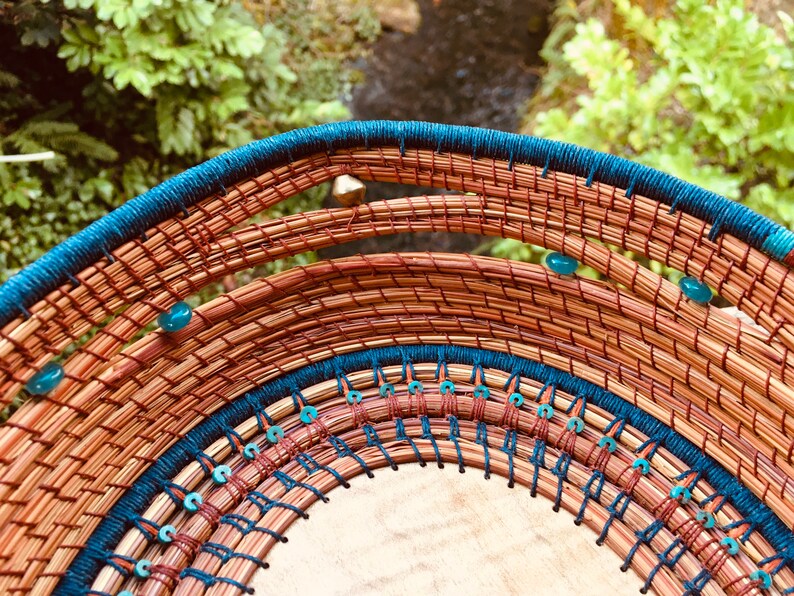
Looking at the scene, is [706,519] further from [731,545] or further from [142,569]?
[142,569]

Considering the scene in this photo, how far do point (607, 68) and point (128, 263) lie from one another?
5.36 feet

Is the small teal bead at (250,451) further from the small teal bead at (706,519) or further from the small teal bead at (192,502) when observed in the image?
the small teal bead at (706,519)

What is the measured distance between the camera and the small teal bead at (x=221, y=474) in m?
1.03

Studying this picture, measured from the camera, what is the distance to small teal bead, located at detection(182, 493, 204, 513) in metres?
1.00

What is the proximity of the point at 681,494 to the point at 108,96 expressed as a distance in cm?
193

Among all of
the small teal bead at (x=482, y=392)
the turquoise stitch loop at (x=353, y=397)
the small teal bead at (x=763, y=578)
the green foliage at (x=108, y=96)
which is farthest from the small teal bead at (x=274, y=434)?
the green foliage at (x=108, y=96)

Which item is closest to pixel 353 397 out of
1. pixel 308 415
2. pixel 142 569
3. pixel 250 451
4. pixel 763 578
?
pixel 308 415

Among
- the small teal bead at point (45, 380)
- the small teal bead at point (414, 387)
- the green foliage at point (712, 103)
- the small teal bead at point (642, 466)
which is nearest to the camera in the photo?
the small teal bead at point (45, 380)

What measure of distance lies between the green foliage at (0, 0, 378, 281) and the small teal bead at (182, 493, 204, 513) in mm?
1247

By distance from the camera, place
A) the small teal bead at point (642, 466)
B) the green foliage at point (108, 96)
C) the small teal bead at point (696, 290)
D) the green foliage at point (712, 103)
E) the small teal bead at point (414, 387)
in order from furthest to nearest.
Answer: the green foliage at point (108, 96) → the green foliage at point (712, 103) → the small teal bead at point (414, 387) → the small teal bead at point (642, 466) → the small teal bead at point (696, 290)

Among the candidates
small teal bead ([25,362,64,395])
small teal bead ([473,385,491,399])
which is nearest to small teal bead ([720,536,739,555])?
small teal bead ([473,385,491,399])

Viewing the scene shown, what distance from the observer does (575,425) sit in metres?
1.07

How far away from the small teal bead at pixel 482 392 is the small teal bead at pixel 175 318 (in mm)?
492

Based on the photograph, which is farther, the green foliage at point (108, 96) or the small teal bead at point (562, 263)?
the green foliage at point (108, 96)
